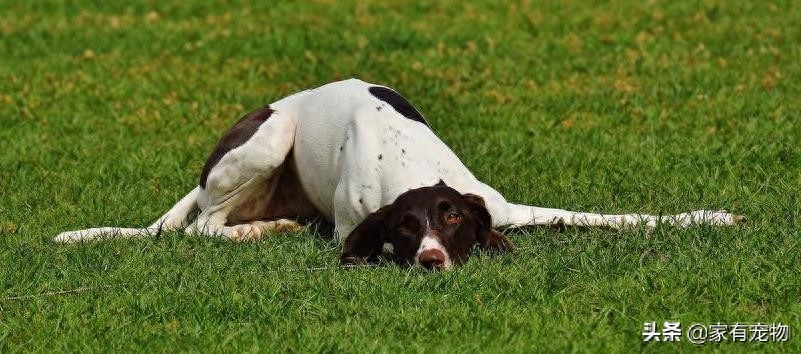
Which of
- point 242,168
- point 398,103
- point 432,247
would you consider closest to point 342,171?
point 398,103

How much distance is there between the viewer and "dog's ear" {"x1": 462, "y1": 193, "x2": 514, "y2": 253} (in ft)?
24.3

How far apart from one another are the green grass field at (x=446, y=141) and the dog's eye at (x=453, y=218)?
24 centimetres

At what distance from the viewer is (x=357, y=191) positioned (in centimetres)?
791

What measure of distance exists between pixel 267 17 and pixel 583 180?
614cm

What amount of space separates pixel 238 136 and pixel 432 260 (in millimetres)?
2110

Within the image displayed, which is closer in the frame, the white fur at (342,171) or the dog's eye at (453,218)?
the dog's eye at (453,218)

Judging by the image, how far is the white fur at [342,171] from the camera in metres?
7.84

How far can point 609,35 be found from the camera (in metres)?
13.6

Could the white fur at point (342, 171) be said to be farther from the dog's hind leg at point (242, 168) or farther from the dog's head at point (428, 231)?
the dog's head at point (428, 231)

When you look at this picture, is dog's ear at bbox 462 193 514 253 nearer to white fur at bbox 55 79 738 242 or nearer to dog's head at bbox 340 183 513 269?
dog's head at bbox 340 183 513 269

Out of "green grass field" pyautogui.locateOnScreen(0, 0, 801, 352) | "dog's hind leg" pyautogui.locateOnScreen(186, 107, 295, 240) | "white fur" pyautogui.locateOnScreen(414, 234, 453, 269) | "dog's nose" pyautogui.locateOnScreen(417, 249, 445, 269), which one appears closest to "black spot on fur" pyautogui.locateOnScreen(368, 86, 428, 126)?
"dog's hind leg" pyautogui.locateOnScreen(186, 107, 295, 240)

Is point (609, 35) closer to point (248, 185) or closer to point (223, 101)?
point (223, 101)

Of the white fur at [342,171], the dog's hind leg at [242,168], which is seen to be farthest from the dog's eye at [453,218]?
the dog's hind leg at [242,168]

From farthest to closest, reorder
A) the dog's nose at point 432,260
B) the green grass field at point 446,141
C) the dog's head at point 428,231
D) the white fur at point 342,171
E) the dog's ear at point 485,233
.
→ 1. the white fur at point 342,171
2. the dog's ear at point 485,233
3. the dog's head at point 428,231
4. the dog's nose at point 432,260
5. the green grass field at point 446,141
